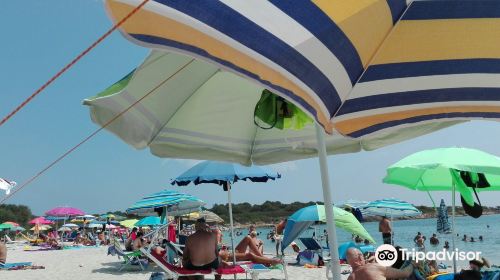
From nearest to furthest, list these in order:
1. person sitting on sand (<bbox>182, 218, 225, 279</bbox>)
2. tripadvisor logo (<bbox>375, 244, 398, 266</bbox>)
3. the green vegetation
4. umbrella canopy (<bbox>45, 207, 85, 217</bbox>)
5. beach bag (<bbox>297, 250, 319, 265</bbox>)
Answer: tripadvisor logo (<bbox>375, 244, 398, 266</bbox>) → person sitting on sand (<bbox>182, 218, 225, 279</bbox>) → beach bag (<bbox>297, 250, 319, 265</bbox>) → umbrella canopy (<bbox>45, 207, 85, 217</bbox>) → the green vegetation

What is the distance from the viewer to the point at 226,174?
6.92 meters

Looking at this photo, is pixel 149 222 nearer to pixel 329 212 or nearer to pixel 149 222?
pixel 149 222

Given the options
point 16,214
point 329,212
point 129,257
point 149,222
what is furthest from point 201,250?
point 16,214

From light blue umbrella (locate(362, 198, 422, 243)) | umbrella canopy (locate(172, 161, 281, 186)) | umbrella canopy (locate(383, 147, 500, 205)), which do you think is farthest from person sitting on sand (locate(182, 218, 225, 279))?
light blue umbrella (locate(362, 198, 422, 243))

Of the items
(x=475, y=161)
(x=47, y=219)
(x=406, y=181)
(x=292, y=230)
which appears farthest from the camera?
(x=47, y=219)

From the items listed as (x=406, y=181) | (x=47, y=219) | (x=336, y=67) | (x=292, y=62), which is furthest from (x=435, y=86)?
(x=47, y=219)

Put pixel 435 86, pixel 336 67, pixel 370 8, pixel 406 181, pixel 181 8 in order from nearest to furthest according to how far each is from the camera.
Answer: pixel 181 8
pixel 370 8
pixel 336 67
pixel 435 86
pixel 406 181

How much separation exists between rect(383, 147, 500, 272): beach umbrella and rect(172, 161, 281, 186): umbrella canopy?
6.01 feet

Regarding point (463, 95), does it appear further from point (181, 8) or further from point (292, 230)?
point (292, 230)

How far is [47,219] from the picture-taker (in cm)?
4003

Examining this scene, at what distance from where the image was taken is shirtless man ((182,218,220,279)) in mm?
5434

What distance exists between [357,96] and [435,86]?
0.34 m

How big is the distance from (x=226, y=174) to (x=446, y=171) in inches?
128

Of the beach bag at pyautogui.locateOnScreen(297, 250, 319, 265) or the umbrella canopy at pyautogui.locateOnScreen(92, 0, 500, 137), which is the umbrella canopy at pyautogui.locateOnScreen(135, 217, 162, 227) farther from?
the umbrella canopy at pyautogui.locateOnScreen(92, 0, 500, 137)
